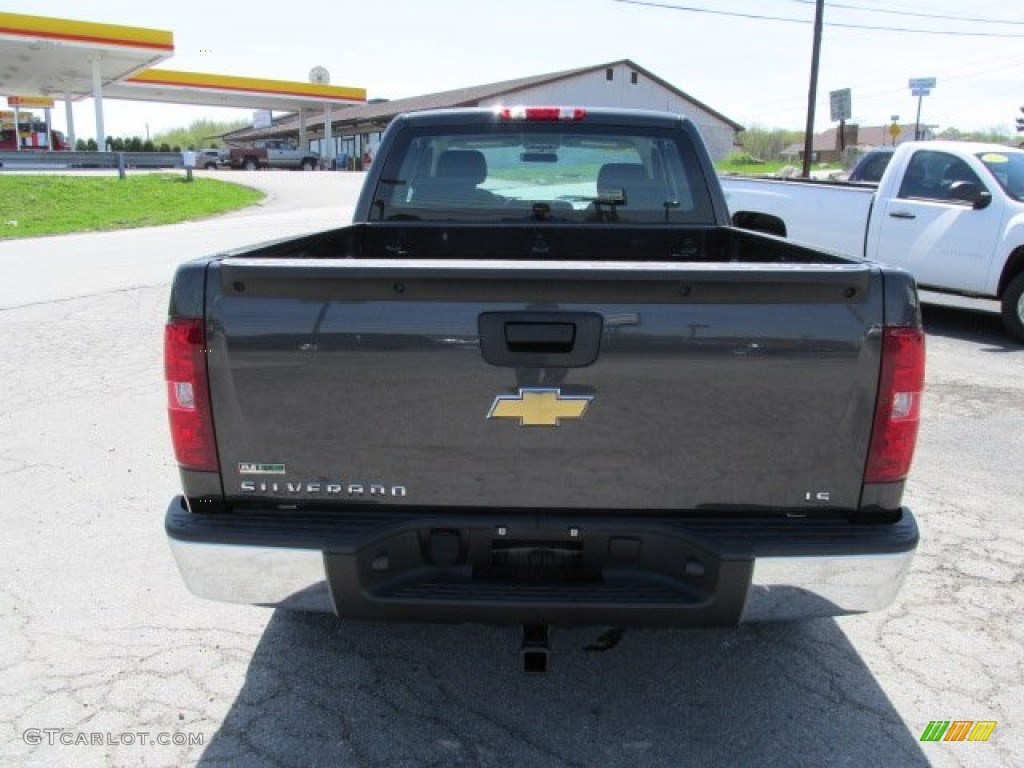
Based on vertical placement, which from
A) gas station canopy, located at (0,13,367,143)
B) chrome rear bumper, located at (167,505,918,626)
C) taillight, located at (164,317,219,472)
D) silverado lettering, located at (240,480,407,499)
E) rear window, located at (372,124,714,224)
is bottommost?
chrome rear bumper, located at (167,505,918,626)

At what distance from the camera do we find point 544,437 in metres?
2.37

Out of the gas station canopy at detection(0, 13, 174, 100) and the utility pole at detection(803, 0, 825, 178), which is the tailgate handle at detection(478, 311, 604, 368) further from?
the gas station canopy at detection(0, 13, 174, 100)

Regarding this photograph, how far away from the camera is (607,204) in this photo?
4.44 meters

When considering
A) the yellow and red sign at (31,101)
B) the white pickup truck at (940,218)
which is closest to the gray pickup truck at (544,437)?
the white pickup truck at (940,218)

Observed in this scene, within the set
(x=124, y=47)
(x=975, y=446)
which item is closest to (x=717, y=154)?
(x=124, y=47)

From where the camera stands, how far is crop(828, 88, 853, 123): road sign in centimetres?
2086

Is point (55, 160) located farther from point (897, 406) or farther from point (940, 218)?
point (897, 406)

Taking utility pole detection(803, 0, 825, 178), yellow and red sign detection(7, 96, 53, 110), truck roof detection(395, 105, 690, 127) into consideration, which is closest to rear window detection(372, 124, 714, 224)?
truck roof detection(395, 105, 690, 127)

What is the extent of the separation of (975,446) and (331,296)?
16.2ft

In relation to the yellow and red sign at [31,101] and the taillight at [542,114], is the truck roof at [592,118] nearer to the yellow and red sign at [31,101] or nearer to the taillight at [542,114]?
the taillight at [542,114]

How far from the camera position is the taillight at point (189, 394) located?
2383mm

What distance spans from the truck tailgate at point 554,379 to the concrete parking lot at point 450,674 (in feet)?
2.85

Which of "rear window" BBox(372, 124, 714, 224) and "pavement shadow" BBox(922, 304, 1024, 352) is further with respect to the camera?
"pavement shadow" BBox(922, 304, 1024, 352)

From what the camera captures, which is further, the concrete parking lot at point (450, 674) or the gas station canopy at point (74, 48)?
the gas station canopy at point (74, 48)
